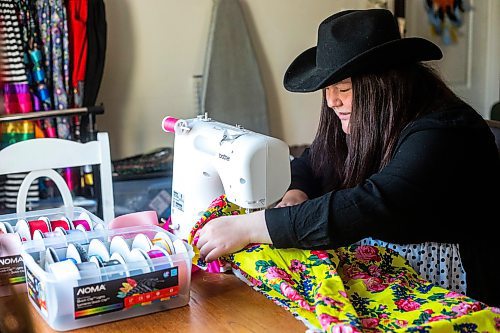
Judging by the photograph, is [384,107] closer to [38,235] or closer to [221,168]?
[221,168]

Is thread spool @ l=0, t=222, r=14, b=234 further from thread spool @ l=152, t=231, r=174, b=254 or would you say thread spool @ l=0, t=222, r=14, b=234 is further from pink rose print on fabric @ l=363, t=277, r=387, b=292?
pink rose print on fabric @ l=363, t=277, r=387, b=292

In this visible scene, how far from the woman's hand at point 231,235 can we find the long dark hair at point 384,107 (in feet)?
0.96

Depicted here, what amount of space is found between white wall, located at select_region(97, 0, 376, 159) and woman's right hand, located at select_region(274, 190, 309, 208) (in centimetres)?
176

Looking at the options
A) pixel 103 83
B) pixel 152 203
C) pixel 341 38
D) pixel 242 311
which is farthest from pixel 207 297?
pixel 103 83

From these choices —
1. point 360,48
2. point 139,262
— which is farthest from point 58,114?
point 139,262

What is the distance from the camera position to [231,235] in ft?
4.61

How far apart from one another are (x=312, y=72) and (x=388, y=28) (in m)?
0.19

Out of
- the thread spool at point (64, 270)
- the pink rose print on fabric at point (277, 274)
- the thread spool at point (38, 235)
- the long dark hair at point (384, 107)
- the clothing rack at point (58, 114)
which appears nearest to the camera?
the thread spool at point (64, 270)

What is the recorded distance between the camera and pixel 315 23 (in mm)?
3793

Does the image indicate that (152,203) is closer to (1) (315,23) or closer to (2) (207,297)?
(1) (315,23)

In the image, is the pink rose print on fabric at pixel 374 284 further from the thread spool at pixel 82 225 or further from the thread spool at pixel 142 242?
the thread spool at pixel 82 225

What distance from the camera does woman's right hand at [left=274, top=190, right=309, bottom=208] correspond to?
1.72 m

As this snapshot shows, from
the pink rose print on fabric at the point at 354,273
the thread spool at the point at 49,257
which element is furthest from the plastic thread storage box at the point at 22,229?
the pink rose print on fabric at the point at 354,273

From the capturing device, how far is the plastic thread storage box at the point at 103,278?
3.92 feet
